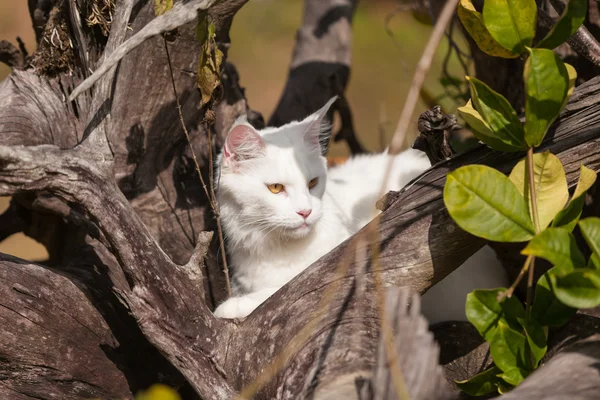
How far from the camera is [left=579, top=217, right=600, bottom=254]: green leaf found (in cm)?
115

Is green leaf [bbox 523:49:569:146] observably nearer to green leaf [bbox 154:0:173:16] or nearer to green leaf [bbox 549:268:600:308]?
green leaf [bbox 549:268:600:308]

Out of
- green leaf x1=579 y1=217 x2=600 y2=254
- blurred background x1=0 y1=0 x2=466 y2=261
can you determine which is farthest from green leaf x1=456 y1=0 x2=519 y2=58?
blurred background x1=0 y1=0 x2=466 y2=261

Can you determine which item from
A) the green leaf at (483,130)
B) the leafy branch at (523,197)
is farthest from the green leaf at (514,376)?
the green leaf at (483,130)

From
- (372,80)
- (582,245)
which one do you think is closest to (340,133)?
(582,245)

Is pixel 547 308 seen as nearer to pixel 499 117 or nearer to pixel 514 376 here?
pixel 514 376

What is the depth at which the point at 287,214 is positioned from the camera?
1.90m

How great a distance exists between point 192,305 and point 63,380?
400 mm

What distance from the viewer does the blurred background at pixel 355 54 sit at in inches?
218

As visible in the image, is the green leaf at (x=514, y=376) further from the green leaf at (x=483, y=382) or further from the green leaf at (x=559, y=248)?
the green leaf at (x=559, y=248)

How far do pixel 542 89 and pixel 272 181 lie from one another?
89 centimetres

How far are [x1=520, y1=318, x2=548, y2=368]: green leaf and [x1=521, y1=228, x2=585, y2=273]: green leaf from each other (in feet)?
0.61

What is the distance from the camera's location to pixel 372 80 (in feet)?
21.3

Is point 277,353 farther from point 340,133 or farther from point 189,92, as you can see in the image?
→ point 340,133

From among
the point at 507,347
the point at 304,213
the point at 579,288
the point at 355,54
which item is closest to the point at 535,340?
the point at 507,347
